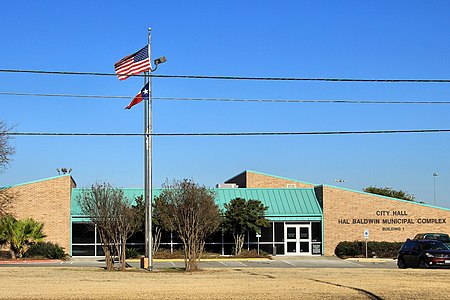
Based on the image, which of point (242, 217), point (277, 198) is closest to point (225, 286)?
point (242, 217)

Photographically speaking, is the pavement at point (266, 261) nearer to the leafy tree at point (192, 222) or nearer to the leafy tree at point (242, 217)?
the leafy tree at point (242, 217)

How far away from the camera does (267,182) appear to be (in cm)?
5912

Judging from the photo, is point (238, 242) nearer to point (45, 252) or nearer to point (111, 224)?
point (45, 252)

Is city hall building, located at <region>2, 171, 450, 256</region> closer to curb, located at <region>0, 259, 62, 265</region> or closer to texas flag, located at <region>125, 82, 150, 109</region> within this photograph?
curb, located at <region>0, 259, 62, 265</region>

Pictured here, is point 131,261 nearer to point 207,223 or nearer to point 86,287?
point 207,223

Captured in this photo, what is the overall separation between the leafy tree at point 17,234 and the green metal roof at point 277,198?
3.30m

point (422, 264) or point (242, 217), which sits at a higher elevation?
point (242, 217)

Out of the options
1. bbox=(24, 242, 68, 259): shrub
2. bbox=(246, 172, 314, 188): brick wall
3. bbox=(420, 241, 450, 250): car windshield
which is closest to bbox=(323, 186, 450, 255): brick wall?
bbox=(246, 172, 314, 188): brick wall

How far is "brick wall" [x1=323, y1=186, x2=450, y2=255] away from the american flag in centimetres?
2356

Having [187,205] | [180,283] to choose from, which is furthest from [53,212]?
[180,283]

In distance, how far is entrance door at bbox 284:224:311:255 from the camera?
51156mm

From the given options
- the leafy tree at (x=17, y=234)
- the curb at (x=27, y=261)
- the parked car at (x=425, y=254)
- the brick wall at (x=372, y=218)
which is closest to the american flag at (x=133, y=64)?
the parked car at (x=425, y=254)

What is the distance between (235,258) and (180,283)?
2299 cm

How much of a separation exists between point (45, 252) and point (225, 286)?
26.3 metres
